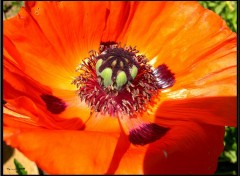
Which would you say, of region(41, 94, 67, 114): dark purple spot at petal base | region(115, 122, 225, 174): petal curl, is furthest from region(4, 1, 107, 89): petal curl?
region(115, 122, 225, 174): petal curl

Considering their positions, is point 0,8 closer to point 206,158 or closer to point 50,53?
point 50,53

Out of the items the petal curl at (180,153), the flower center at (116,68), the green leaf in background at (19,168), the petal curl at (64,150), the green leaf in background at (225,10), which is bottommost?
the petal curl at (180,153)

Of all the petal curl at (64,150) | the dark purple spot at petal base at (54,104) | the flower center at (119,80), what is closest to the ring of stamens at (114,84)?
the flower center at (119,80)

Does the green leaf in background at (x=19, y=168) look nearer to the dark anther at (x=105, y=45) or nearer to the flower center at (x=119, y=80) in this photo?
the flower center at (x=119, y=80)

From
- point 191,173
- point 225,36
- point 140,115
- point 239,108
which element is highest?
point 225,36

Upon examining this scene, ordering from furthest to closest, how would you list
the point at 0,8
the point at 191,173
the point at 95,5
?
the point at 95,5
the point at 0,8
the point at 191,173

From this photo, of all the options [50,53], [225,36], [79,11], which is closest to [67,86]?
[50,53]

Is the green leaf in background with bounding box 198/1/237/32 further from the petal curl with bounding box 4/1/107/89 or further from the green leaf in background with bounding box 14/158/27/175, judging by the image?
the green leaf in background with bounding box 14/158/27/175
